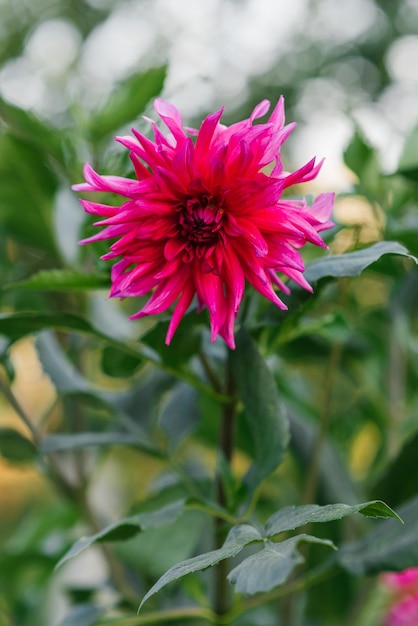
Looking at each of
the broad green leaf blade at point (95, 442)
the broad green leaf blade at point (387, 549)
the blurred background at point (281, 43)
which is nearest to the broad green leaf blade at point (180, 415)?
the broad green leaf blade at point (95, 442)

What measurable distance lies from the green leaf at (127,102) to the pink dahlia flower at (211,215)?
7.2 inches

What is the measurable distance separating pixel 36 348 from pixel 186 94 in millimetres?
213

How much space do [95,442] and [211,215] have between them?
24 centimetres

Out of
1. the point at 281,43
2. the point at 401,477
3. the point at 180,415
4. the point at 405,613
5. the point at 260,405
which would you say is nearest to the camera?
the point at 260,405

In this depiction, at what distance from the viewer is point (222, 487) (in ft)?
1.64

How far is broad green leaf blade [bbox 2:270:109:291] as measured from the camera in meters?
0.43

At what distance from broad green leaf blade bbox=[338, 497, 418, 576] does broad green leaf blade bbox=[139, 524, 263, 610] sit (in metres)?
0.11

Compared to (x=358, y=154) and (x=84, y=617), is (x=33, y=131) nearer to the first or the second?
(x=358, y=154)

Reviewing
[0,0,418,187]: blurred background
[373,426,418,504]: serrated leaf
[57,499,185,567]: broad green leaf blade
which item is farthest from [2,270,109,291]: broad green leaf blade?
[0,0,418,187]: blurred background

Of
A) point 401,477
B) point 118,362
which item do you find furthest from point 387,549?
point 118,362

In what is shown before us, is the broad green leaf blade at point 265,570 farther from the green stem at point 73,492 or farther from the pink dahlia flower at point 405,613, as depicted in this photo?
the pink dahlia flower at point 405,613

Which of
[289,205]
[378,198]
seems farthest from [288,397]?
[289,205]

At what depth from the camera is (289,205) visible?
1.20 feet

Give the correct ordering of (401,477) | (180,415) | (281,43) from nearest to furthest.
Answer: (401,477)
(180,415)
(281,43)
